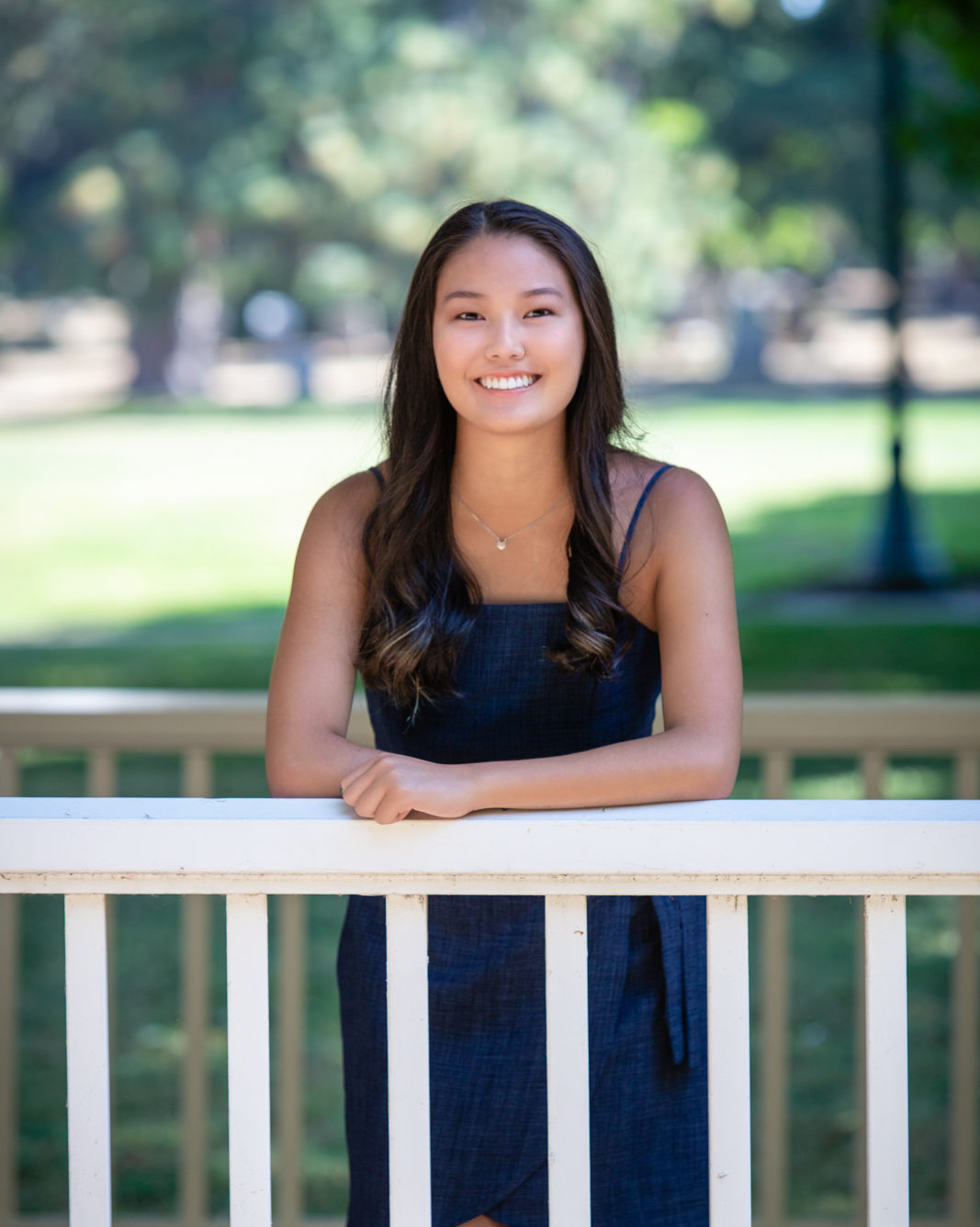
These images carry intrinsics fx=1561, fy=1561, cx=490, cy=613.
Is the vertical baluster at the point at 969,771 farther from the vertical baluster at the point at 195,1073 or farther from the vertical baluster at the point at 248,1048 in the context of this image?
the vertical baluster at the point at 248,1048

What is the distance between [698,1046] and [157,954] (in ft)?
12.6

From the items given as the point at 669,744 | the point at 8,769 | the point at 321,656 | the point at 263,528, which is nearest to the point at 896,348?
the point at 8,769

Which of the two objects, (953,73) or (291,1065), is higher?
(953,73)

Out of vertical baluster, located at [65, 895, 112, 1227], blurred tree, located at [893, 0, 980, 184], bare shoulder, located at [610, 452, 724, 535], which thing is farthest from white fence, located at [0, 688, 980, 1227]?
blurred tree, located at [893, 0, 980, 184]

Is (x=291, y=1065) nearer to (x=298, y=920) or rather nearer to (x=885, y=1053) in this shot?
(x=298, y=920)

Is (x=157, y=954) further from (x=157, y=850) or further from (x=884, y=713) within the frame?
(x=157, y=850)

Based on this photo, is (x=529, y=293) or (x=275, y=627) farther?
(x=275, y=627)

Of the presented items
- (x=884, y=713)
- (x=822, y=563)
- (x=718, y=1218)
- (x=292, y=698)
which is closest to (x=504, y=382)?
(x=292, y=698)

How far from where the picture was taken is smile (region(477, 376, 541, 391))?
6.56 ft

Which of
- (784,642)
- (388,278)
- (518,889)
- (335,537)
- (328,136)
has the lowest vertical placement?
(518,889)

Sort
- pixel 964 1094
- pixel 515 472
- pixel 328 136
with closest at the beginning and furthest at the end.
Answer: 1. pixel 515 472
2. pixel 964 1094
3. pixel 328 136

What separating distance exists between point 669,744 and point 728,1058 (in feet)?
1.27

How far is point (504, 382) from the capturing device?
6.56ft

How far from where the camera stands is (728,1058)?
60.2 inches
